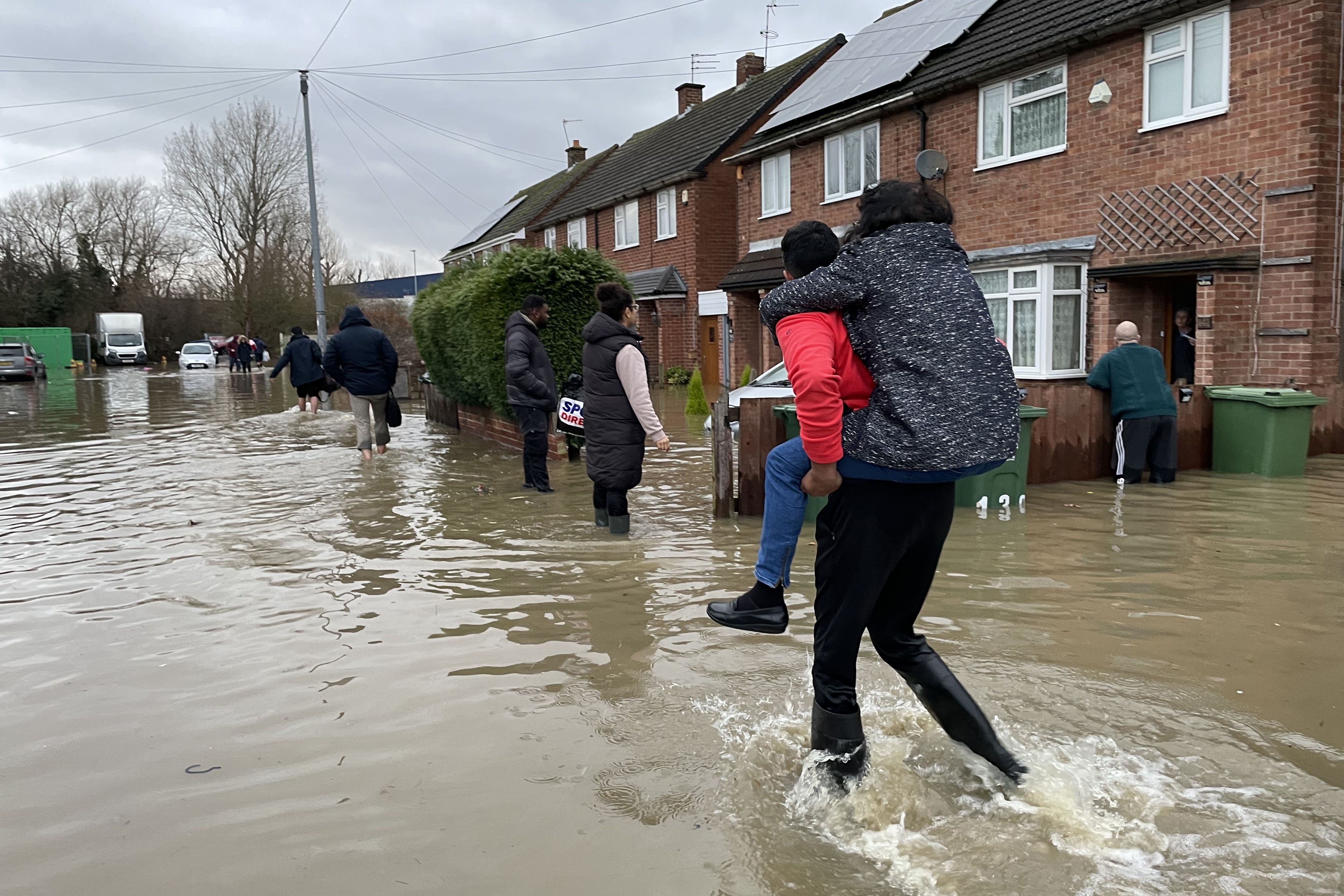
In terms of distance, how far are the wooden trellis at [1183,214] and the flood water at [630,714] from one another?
6.10 m

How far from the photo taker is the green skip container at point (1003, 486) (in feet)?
27.5

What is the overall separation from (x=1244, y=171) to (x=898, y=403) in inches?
479

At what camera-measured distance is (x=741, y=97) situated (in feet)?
99.9

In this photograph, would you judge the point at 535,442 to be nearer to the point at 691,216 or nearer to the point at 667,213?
the point at 691,216

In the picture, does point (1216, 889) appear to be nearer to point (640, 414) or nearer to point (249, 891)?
point (249, 891)

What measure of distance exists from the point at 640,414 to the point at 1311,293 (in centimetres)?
935

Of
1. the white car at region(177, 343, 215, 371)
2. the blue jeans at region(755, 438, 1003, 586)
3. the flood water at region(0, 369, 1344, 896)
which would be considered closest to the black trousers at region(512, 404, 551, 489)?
the flood water at region(0, 369, 1344, 896)

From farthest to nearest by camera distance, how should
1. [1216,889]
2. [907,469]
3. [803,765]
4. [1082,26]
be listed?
[1082,26] → [803,765] → [907,469] → [1216,889]

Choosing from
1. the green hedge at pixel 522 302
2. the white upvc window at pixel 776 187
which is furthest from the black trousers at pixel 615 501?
the white upvc window at pixel 776 187

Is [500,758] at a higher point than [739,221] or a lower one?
lower

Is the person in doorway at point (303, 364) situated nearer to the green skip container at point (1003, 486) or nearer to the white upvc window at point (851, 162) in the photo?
the white upvc window at point (851, 162)

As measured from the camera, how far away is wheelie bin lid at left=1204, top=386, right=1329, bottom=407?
9641mm

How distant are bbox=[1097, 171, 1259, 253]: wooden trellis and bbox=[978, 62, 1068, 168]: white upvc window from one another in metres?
1.70

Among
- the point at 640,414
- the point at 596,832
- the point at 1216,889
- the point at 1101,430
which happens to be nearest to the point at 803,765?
the point at 596,832
